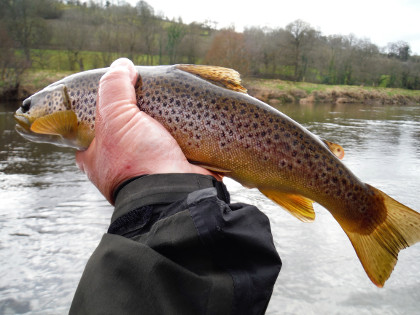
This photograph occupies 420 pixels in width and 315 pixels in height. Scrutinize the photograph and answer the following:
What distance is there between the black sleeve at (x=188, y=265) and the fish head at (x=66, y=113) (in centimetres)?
125

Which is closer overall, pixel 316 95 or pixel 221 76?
pixel 221 76

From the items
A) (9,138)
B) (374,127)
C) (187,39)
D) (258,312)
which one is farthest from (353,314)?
(187,39)

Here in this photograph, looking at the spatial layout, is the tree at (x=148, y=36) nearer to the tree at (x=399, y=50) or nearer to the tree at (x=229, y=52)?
the tree at (x=229, y=52)

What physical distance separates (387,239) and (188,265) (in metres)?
1.33

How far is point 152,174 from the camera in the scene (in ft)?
5.03

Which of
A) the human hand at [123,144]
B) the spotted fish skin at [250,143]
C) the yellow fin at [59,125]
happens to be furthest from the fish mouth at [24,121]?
the spotted fish skin at [250,143]

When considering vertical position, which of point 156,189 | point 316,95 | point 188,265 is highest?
point 156,189

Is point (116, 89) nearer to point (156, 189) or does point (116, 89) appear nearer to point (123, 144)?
point (123, 144)

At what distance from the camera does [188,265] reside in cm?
114

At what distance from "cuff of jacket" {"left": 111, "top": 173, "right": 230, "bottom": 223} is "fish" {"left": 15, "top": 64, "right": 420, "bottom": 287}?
22.5 inches

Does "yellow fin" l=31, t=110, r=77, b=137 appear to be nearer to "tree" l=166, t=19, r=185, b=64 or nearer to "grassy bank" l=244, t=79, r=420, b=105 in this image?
"grassy bank" l=244, t=79, r=420, b=105

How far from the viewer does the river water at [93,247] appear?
347cm

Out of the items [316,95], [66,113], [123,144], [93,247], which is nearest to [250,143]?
[123,144]

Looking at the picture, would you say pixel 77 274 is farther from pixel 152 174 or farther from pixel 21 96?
pixel 21 96
